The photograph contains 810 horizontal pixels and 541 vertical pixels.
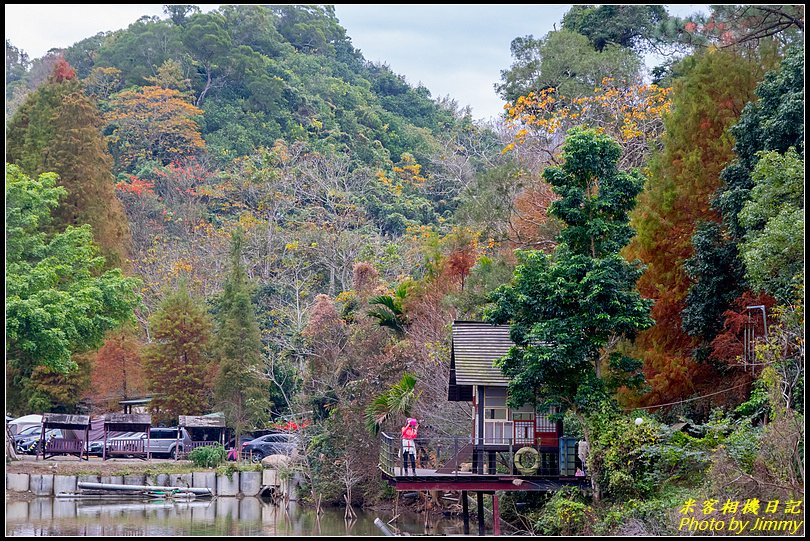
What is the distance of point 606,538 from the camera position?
65.2 feet

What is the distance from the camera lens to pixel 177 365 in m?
41.4

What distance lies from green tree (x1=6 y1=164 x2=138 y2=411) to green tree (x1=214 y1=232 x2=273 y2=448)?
13.1 ft

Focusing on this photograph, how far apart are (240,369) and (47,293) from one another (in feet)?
24.1

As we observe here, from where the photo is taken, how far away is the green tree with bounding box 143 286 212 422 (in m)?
41.3

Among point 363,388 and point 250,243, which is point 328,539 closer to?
point 363,388

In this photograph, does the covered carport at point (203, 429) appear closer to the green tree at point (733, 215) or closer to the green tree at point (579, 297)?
the green tree at point (579, 297)

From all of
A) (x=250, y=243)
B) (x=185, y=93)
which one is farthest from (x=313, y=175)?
(x=185, y=93)

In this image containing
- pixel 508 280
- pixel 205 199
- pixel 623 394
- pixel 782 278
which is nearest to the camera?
pixel 782 278

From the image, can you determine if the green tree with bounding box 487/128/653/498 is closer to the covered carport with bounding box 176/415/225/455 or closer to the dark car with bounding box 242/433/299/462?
the covered carport with bounding box 176/415/225/455

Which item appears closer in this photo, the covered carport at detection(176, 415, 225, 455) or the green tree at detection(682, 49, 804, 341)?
the green tree at detection(682, 49, 804, 341)

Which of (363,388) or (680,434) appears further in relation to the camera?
(363,388)

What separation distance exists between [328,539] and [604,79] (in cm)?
2460

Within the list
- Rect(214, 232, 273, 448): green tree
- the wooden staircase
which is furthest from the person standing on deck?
Rect(214, 232, 273, 448): green tree

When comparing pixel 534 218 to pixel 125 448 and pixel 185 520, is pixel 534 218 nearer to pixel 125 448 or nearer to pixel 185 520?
pixel 185 520
